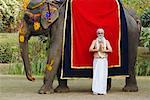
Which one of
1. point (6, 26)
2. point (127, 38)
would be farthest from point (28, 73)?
point (6, 26)

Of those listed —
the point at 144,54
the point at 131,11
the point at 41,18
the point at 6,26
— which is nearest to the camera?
the point at 41,18

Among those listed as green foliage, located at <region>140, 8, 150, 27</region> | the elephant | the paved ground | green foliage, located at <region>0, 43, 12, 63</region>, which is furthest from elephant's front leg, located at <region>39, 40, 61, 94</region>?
green foliage, located at <region>140, 8, 150, 27</region>

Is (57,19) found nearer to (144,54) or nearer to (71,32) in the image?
(71,32)

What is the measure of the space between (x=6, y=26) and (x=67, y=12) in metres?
9.90

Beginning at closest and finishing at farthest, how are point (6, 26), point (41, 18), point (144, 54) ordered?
point (41, 18), point (144, 54), point (6, 26)

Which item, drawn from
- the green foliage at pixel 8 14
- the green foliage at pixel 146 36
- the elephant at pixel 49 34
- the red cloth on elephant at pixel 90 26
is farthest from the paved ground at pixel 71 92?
the green foliage at pixel 8 14

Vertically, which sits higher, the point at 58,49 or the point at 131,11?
the point at 131,11

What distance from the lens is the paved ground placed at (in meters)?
10.5

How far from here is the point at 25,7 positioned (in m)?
10.9

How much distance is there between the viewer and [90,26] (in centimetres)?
1110

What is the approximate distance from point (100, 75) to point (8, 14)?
30.4ft

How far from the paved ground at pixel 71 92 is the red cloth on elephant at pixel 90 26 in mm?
649

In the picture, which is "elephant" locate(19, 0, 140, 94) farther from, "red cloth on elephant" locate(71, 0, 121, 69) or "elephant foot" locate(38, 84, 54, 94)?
"red cloth on elephant" locate(71, 0, 121, 69)

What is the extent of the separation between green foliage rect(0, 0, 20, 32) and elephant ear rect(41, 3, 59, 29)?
27.5 feet
